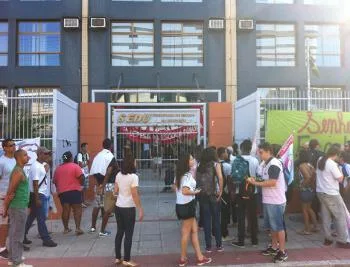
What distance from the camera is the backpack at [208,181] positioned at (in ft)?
24.4

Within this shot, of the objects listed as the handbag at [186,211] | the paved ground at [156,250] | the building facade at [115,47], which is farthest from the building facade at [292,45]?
the handbag at [186,211]

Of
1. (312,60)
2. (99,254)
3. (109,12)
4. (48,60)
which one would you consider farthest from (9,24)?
(99,254)

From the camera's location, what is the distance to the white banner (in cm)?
1405

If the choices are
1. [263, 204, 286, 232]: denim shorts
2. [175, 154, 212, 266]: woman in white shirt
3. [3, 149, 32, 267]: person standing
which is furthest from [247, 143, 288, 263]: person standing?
[3, 149, 32, 267]: person standing

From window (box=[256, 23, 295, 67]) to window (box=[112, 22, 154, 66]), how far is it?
16.7 ft

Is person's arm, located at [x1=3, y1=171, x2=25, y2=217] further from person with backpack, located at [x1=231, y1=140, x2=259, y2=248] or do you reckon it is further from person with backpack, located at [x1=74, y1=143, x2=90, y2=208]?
person with backpack, located at [x1=74, y1=143, x2=90, y2=208]

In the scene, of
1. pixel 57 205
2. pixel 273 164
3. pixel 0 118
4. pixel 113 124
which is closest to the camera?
pixel 273 164

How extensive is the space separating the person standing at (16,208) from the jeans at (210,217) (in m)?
2.95

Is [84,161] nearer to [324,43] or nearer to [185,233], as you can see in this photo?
[185,233]

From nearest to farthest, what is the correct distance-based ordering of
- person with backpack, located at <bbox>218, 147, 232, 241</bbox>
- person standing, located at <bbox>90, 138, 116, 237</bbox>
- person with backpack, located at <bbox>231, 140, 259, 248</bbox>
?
person with backpack, located at <bbox>231, 140, 259, 248</bbox>, person with backpack, located at <bbox>218, 147, 232, 241</bbox>, person standing, located at <bbox>90, 138, 116, 237</bbox>

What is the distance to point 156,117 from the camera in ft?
46.5

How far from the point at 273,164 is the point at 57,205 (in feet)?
20.0

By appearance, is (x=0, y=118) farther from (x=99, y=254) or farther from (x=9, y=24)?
(x=9, y=24)

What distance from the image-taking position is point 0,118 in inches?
460
